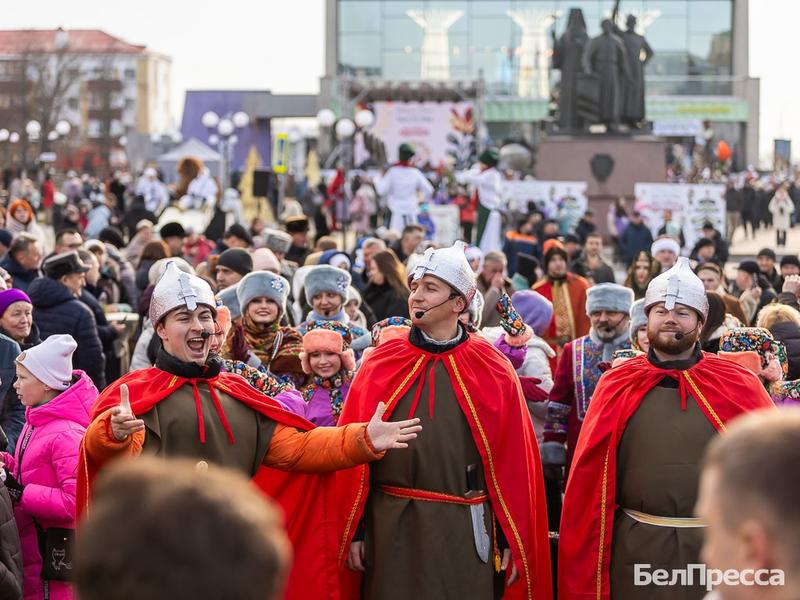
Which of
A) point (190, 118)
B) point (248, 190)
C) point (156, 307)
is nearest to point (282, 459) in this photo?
point (156, 307)

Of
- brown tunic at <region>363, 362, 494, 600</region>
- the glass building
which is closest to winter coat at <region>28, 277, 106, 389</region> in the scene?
brown tunic at <region>363, 362, 494, 600</region>

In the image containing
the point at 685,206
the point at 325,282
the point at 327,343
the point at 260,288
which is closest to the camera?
the point at 327,343

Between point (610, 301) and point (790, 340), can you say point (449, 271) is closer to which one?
point (610, 301)

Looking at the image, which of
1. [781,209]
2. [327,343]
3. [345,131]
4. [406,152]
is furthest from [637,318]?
[781,209]

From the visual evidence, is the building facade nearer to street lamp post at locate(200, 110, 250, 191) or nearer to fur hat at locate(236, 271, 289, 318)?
street lamp post at locate(200, 110, 250, 191)

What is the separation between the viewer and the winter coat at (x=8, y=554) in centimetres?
489

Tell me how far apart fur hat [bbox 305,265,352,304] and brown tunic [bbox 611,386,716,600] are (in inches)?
119

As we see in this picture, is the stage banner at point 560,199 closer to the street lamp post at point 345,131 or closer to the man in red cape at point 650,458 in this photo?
the street lamp post at point 345,131

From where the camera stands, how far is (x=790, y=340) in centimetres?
753

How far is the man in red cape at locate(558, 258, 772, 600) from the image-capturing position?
5.29 m

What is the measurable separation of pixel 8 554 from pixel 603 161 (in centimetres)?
2517

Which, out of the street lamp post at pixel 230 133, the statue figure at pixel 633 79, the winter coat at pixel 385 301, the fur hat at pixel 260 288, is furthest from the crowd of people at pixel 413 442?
the street lamp post at pixel 230 133

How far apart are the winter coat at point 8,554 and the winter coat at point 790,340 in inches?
170

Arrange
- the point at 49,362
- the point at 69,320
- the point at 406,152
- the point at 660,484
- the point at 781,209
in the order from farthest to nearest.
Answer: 1. the point at 781,209
2. the point at 406,152
3. the point at 69,320
4. the point at 49,362
5. the point at 660,484
